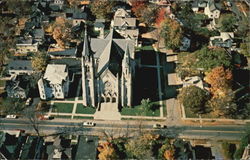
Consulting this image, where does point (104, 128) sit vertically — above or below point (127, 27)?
below

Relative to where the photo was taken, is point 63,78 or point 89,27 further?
point 89,27

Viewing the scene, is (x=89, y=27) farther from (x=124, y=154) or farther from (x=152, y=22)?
(x=124, y=154)

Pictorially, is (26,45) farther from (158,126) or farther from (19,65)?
(158,126)

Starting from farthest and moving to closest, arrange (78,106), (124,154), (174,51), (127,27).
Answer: (127,27), (174,51), (78,106), (124,154)

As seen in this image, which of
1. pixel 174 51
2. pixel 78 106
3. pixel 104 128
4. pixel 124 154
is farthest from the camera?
pixel 174 51

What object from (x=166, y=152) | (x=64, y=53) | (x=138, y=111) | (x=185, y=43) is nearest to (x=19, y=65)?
(x=64, y=53)

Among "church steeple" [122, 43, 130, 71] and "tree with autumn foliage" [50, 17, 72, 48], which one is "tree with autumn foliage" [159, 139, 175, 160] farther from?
"tree with autumn foliage" [50, 17, 72, 48]

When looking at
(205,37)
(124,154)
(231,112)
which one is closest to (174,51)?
(205,37)

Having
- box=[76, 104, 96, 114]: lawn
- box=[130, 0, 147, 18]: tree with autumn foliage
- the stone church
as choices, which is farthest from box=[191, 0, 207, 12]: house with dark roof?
box=[76, 104, 96, 114]: lawn

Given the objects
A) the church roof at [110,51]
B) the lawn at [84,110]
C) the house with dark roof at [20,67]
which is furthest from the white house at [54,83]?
the church roof at [110,51]
